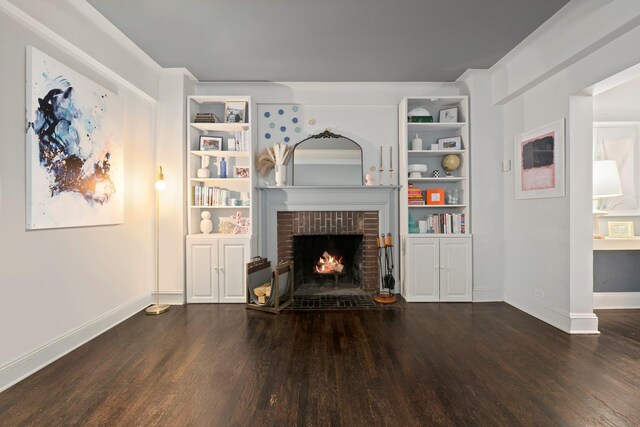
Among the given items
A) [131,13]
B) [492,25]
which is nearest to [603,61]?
[492,25]

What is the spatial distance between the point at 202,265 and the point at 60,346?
1597 millimetres

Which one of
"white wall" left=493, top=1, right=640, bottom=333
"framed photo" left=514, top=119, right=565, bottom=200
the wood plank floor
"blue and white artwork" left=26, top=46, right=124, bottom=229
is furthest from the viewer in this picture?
"framed photo" left=514, top=119, right=565, bottom=200

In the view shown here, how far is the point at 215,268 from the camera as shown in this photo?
13.1 ft

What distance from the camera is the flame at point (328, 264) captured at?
15.6ft

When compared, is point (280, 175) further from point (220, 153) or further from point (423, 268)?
point (423, 268)

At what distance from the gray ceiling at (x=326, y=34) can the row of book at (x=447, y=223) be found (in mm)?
1762

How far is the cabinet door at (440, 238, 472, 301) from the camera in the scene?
158 inches

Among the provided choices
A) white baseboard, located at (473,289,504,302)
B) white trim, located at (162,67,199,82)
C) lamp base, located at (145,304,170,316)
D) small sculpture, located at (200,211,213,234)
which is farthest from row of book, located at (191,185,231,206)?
white baseboard, located at (473,289,504,302)

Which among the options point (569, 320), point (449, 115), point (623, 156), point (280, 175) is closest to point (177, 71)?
point (280, 175)

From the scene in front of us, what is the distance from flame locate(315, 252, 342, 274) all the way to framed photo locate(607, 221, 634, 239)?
3.27 meters

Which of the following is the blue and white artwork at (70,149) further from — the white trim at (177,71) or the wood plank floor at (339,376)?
the wood plank floor at (339,376)

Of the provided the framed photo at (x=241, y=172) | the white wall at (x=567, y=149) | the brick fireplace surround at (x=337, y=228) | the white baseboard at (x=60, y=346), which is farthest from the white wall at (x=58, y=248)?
the white wall at (x=567, y=149)

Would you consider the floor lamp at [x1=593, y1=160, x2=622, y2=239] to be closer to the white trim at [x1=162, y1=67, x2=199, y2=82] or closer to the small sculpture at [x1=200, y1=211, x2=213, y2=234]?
the small sculpture at [x1=200, y1=211, x2=213, y2=234]

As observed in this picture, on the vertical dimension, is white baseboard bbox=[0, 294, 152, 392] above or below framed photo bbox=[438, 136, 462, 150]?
below
